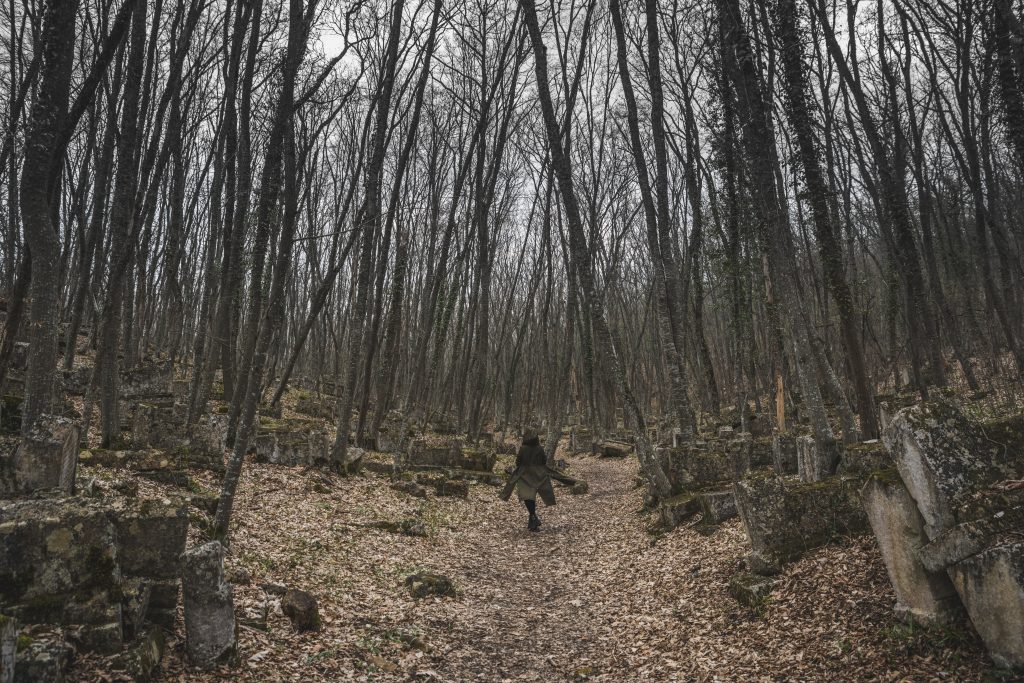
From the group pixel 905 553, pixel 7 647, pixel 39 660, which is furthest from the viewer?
pixel 905 553

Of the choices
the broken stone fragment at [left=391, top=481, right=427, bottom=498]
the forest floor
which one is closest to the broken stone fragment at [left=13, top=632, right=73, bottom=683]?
the forest floor

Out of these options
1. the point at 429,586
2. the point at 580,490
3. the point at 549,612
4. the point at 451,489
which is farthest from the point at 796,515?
the point at 580,490

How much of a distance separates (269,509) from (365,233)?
7224 millimetres

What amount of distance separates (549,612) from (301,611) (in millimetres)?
2812

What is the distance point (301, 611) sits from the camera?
494 cm

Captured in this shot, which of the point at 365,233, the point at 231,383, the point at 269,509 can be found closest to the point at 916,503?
the point at 269,509

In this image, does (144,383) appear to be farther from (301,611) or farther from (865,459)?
(865,459)

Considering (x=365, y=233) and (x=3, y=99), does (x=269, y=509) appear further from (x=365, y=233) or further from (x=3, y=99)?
(x=3, y=99)

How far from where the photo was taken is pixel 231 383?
1469 cm

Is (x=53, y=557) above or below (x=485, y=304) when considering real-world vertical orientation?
below

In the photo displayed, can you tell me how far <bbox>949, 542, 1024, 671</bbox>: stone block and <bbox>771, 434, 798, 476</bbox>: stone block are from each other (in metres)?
6.04

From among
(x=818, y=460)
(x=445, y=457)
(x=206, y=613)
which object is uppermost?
(x=818, y=460)

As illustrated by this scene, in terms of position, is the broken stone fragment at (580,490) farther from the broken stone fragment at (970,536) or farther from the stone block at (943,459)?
the broken stone fragment at (970,536)

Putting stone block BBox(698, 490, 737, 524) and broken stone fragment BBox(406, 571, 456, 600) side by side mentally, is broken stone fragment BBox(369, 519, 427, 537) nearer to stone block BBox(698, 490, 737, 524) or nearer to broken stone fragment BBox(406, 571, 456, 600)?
broken stone fragment BBox(406, 571, 456, 600)
